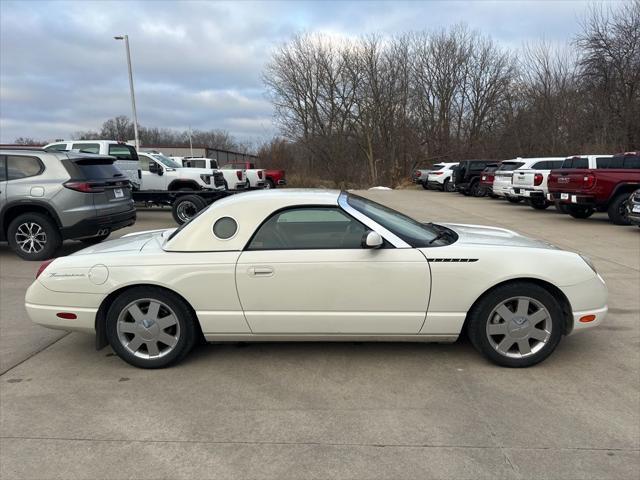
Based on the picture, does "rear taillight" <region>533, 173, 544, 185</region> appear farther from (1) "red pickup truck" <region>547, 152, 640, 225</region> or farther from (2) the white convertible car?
(2) the white convertible car

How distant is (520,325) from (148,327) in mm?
2856

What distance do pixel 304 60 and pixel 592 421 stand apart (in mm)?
44510

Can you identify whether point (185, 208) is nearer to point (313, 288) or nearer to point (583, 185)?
point (313, 288)

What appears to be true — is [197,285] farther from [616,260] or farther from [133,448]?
[616,260]

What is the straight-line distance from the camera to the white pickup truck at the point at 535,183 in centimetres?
1541

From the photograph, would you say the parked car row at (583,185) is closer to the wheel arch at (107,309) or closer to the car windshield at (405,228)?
the car windshield at (405,228)

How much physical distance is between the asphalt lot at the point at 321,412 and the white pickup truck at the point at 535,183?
12029 millimetres

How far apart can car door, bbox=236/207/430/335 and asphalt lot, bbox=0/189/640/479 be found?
0.38 metres

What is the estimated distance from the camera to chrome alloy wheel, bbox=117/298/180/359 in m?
3.67

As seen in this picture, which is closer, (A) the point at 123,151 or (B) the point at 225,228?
(B) the point at 225,228

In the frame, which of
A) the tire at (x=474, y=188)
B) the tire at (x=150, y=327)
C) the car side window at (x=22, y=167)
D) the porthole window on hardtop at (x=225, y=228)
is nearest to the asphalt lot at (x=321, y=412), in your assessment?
the tire at (x=150, y=327)

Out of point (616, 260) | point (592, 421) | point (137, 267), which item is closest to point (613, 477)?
point (592, 421)

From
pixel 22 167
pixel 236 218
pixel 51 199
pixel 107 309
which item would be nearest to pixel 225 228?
pixel 236 218

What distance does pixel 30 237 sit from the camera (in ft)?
26.2
